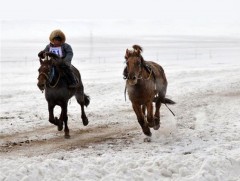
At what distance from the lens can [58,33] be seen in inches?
472

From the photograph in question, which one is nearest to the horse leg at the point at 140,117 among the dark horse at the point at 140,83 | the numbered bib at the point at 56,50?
the dark horse at the point at 140,83

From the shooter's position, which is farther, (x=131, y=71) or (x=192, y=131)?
(x=192, y=131)

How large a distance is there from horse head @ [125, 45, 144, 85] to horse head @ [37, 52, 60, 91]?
77.6 inches

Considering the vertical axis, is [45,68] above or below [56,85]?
above

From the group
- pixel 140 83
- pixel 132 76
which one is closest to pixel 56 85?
pixel 140 83

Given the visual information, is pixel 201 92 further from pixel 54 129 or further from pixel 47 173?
pixel 47 173

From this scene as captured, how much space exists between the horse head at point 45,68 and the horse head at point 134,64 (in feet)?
6.47

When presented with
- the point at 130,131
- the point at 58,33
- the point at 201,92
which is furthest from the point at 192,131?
the point at 201,92

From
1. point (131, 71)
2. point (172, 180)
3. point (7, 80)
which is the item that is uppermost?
point (131, 71)

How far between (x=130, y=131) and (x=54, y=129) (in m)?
2.19

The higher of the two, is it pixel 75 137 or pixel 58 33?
pixel 58 33

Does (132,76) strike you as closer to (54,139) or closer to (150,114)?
(150,114)

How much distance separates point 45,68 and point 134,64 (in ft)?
7.37

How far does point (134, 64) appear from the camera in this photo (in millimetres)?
10547
